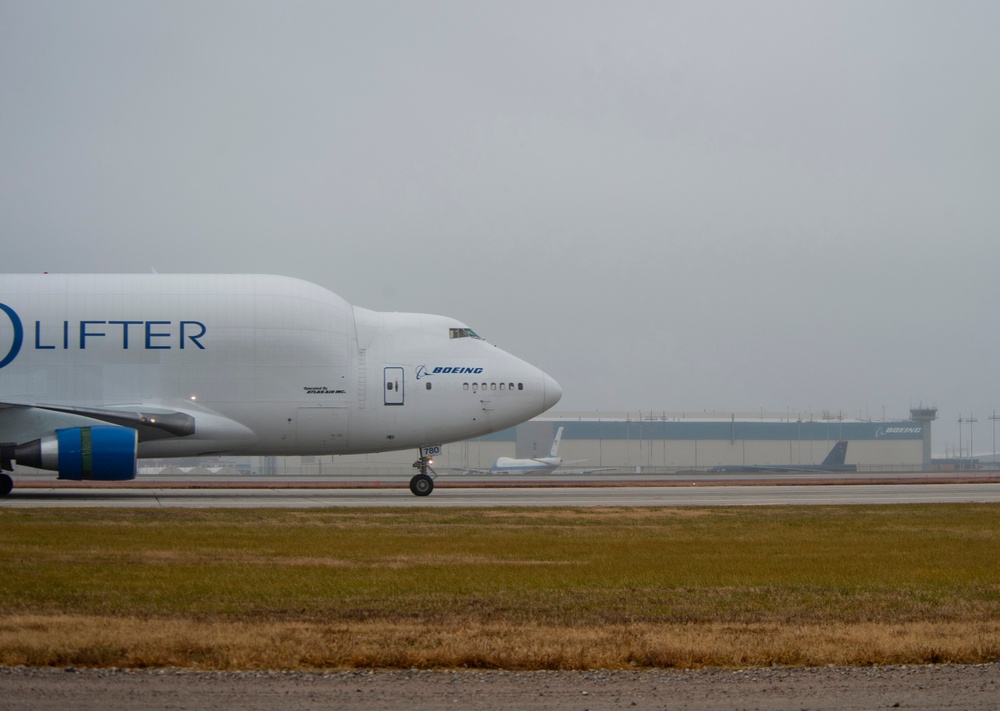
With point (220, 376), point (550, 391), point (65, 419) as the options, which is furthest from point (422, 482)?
point (65, 419)

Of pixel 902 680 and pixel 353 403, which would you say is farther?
pixel 353 403

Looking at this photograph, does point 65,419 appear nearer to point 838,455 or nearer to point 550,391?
point 550,391

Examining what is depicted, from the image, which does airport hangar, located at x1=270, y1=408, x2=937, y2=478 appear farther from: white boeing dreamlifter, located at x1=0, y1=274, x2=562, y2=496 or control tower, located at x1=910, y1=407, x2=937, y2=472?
white boeing dreamlifter, located at x1=0, y1=274, x2=562, y2=496

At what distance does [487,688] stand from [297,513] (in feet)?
64.9

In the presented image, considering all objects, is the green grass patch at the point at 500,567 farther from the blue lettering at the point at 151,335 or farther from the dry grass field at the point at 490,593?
the blue lettering at the point at 151,335

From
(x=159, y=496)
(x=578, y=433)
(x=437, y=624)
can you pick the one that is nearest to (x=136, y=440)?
(x=159, y=496)

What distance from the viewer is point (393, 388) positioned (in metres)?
36.2

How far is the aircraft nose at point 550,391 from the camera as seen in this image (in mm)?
37938

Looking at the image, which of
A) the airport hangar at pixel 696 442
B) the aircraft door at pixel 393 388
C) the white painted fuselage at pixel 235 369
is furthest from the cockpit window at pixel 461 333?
the airport hangar at pixel 696 442

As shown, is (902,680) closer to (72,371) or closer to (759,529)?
(759,529)

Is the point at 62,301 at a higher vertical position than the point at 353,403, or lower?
higher

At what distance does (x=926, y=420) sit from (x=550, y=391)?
384 ft

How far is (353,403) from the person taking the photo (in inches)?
1414

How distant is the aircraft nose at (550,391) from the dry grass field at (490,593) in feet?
42.6
